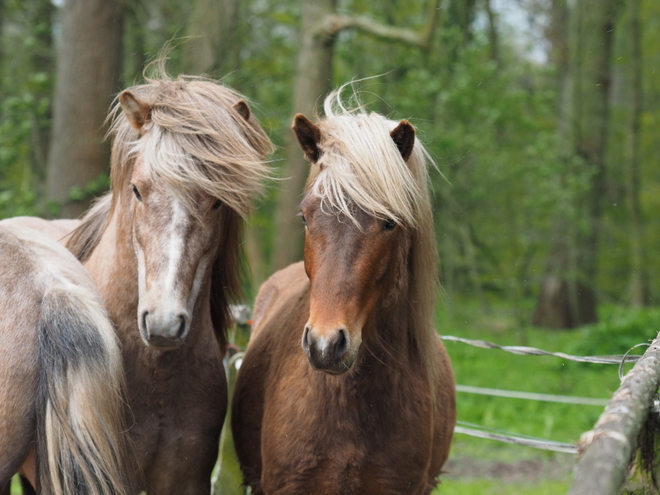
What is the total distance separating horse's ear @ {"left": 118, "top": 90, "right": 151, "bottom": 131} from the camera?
325 centimetres

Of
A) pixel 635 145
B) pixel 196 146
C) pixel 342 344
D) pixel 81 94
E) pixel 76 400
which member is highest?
pixel 635 145

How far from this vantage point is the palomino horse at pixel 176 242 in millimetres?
2969

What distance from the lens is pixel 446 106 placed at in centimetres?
1069

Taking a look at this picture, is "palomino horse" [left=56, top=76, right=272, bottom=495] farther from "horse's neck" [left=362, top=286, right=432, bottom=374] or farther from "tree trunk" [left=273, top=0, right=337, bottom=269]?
"tree trunk" [left=273, top=0, right=337, bottom=269]

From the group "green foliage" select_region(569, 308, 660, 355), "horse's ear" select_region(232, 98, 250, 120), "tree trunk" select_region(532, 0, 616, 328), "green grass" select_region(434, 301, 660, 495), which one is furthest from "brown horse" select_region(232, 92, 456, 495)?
"tree trunk" select_region(532, 0, 616, 328)

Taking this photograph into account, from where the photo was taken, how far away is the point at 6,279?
8.86ft

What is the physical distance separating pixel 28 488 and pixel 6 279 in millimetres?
→ 2195

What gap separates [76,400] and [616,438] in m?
1.85

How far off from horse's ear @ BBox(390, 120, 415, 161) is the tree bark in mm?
5317

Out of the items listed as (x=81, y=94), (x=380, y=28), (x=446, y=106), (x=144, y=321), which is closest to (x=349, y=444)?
(x=144, y=321)

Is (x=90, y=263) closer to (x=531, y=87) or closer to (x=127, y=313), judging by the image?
(x=127, y=313)

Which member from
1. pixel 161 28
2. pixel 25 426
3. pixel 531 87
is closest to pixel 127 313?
pixel 25 426

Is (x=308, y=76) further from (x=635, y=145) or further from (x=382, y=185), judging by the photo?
(x=635, y=145)

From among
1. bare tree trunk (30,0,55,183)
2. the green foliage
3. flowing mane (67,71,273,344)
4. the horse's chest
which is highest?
bare tree trunk (30,0,55,183)
